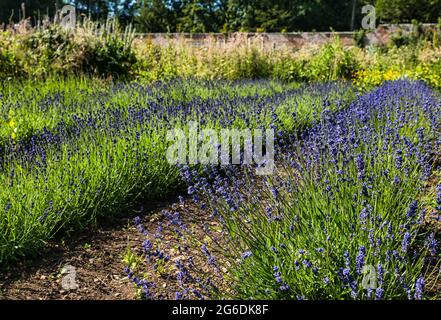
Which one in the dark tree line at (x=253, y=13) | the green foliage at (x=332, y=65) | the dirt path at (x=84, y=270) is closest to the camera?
the dirt path at (x=84, y=270)

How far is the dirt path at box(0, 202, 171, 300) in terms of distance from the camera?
2.72 metres

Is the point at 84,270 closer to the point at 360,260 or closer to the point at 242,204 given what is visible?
the point at 242,204

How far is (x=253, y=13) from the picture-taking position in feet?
118

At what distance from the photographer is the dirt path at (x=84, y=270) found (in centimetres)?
272

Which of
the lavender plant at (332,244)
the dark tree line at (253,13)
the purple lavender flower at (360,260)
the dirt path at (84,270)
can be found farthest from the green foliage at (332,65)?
the dark tree line at (253,13)

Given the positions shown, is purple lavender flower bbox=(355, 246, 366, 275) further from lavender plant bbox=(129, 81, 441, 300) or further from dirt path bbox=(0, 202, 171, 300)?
dirt path bbox=(0, 202, 171, 300)

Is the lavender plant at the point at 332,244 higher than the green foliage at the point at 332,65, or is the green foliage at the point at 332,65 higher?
the green foliage at the point at 332,65

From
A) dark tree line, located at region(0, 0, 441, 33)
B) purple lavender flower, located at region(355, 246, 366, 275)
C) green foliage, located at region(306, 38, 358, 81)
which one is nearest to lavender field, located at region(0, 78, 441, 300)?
purple lavender flower, located at region(355, 246, 366, 275)

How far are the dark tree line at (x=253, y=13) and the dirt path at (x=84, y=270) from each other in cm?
3044

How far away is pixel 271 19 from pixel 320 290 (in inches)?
1412

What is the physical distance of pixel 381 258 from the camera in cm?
228

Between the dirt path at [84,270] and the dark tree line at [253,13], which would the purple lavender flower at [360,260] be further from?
the dark tree line at [253,13]

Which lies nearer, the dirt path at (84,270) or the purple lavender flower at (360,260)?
the purple lavender flower at (360,260)
